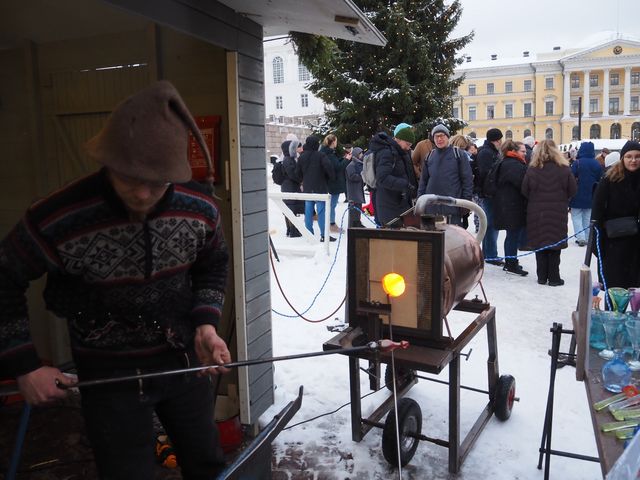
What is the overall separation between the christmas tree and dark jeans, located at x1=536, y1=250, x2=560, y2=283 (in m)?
9.80

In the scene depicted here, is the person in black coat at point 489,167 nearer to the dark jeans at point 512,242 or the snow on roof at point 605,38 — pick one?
the dark jeans at point 512,242

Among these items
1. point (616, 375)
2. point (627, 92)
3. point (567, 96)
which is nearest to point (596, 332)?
point (616, 375)

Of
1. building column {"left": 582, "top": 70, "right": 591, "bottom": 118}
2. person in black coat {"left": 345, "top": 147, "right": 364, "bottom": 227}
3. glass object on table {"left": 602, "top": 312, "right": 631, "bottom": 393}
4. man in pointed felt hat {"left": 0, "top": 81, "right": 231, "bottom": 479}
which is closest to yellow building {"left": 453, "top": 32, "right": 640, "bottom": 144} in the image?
building column {"left": 582, "top": 70, "right": 591, "bottom": 118}

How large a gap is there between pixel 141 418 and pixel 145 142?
1055mm

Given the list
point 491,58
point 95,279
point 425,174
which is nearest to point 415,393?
point 95,279

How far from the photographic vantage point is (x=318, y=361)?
202 inches

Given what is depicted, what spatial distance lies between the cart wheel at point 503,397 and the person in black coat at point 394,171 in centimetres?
350

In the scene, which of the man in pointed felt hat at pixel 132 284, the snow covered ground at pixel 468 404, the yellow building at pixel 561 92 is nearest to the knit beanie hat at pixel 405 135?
the snow covered ground at pixel 468 404

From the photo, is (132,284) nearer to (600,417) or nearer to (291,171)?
(600,417)

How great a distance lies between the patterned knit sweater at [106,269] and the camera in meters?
1.94

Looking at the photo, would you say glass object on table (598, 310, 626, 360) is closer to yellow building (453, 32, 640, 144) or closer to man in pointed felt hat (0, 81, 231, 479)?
man in pointed felt hat (0, 81, 231, 479)

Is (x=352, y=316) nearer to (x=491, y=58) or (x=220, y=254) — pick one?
(x=220, y=254)

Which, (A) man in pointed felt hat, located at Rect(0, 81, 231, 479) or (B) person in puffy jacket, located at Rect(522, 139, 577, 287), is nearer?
(A) man in pointed felt hat, located at Rect(0, 81, 231, 479)

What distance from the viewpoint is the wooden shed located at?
142 inches
